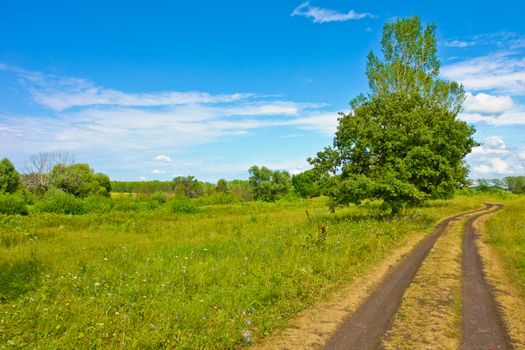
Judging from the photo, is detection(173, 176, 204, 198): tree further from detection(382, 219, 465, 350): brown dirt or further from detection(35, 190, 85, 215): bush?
detection(382, 219, 465, 350): brown dirt

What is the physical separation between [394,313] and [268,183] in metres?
86.5

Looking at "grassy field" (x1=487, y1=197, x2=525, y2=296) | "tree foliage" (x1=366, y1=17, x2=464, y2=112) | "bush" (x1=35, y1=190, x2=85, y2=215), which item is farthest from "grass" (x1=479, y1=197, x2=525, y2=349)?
"bush" (x1=35, y1=190, x2=85, y2=215)

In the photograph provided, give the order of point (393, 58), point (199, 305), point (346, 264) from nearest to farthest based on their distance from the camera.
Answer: point (199, 305) < point (346, 264) < point (393, 58)

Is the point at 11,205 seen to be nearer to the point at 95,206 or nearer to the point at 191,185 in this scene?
the point at 95,206

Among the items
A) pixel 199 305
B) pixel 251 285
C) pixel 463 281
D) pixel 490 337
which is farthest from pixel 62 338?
pixel 463 281

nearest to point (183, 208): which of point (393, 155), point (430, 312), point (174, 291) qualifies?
point (393, 155)

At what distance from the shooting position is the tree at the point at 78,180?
65375mm

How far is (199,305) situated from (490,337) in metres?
5.42

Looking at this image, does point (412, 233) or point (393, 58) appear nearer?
point (412, 233)

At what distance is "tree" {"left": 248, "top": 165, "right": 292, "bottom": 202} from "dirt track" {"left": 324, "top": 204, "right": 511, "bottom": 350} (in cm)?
8307

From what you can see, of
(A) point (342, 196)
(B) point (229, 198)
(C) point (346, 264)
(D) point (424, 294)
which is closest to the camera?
(D) point (424, 294)

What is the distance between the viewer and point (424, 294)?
8062 millimetres

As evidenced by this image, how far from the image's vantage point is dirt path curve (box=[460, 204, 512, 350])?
5.62 metres

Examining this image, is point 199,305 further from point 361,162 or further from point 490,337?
point 361,162
